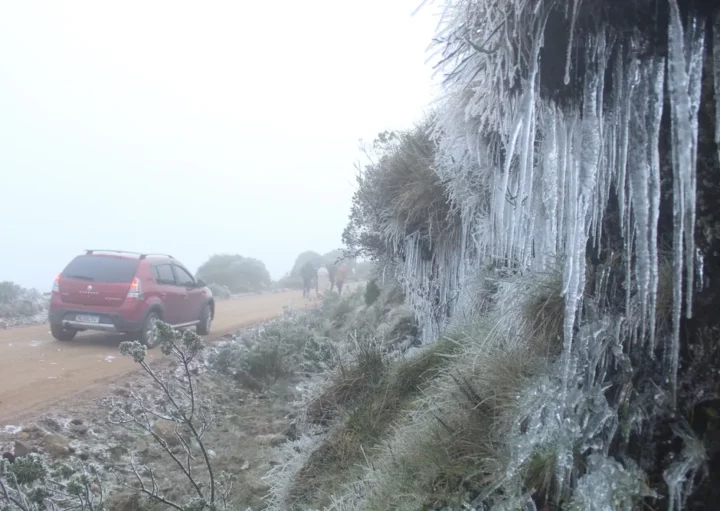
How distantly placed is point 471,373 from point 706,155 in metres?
1.91

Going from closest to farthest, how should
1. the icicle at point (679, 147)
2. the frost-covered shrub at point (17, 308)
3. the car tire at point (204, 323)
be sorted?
1. the icicle at point (679, 147)
2. the car tire at point (204, 323)
3. the frost-covered shrub at point (17, 308)

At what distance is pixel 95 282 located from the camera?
32.4 ft

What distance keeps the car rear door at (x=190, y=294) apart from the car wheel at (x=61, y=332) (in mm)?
1999

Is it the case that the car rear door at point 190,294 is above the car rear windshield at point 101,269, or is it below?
below

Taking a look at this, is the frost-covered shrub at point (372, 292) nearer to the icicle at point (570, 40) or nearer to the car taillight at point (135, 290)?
the car taillight at point (135, 290)

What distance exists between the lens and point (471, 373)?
3.74 m

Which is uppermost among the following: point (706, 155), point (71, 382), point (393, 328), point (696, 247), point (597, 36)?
point (597, 36)

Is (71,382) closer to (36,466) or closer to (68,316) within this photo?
(68,316)

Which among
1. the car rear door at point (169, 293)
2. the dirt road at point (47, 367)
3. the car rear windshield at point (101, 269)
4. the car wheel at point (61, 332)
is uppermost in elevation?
the car rear windshield at point (101, 269)

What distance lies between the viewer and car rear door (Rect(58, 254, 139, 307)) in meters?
9.80

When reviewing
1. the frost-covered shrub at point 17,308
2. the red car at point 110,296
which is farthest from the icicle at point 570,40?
the frost-covered shrub at point 17,308

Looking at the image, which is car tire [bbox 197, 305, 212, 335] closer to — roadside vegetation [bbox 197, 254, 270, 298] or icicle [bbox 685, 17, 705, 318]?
icicle [bbox 685, 17, 705, 318]

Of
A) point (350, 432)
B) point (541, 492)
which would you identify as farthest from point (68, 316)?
point (541, 492)

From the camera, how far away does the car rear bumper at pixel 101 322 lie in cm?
969
